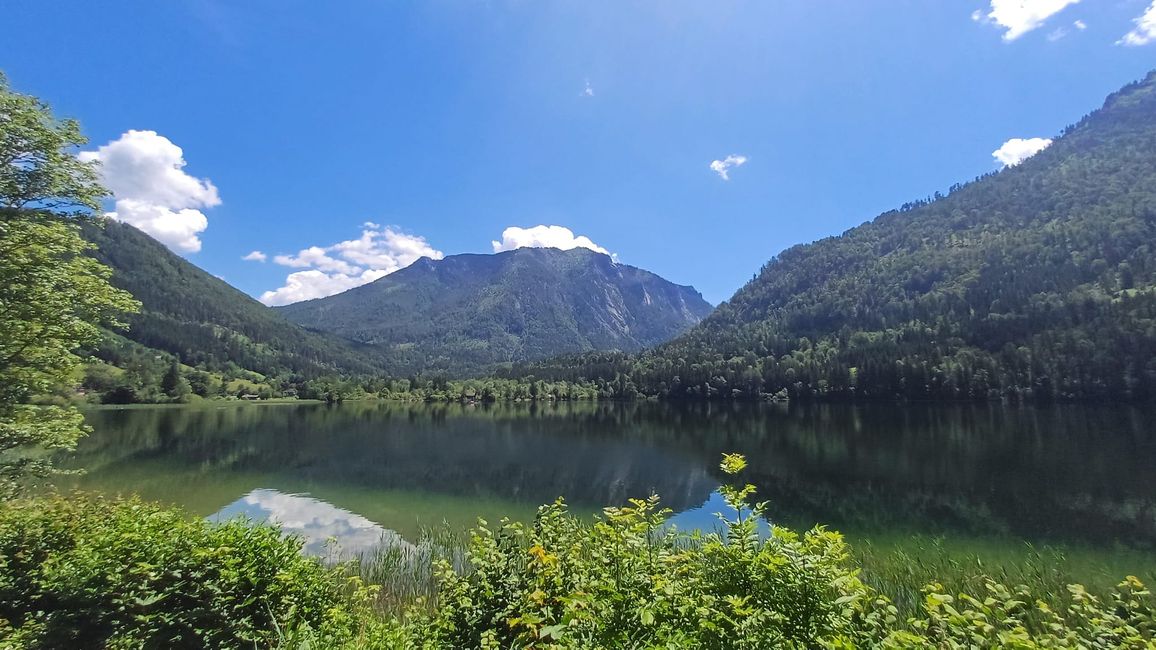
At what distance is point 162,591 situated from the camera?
7141 millimetres

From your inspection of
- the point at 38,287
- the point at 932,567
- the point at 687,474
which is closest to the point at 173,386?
the point at 687,474

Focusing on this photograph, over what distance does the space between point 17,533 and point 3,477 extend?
9527mm

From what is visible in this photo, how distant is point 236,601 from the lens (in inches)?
294

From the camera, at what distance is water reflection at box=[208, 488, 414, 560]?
2405cm

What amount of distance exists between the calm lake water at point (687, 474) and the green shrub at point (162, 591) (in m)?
4.43

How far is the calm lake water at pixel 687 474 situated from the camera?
28.7m

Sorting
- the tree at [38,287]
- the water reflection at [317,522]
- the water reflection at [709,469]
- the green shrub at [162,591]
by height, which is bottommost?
the water reflection at [709,469]

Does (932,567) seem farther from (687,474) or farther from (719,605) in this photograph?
(687,474)

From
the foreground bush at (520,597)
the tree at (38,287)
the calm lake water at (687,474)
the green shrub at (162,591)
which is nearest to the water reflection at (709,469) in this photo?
the calm lake water at (687,474)

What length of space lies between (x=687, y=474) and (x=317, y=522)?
3120 centimetres

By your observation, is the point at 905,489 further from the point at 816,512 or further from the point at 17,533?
the point at 17,533

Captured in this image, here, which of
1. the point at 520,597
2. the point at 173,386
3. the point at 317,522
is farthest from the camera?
the point at 173,386

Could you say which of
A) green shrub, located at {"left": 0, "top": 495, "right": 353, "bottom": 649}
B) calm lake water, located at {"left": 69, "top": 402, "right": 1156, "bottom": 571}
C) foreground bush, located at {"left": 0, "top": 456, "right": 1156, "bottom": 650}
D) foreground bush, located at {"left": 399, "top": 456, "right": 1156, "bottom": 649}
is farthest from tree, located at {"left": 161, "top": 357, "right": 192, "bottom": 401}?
foreground bush, located at {"left": 399, "top": 456, "right": 1156, "bottom": 649}

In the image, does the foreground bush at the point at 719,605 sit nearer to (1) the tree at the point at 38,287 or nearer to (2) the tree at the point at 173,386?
(1) the tree at the point at 38,287
